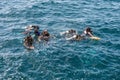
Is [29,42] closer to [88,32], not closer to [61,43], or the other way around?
[61,43]

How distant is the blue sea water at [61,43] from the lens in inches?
1158

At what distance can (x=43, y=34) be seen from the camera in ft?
115

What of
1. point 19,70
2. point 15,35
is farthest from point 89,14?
point 19,70

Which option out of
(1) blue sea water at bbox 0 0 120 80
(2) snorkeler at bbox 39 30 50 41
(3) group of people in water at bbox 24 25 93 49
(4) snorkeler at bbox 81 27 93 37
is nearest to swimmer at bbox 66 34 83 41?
(3) group of people in water at bbox 24 25 93 49

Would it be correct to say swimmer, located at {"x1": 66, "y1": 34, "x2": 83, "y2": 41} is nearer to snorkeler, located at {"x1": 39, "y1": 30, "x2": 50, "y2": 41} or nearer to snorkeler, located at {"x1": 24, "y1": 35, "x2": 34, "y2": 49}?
snorkeler, located at {"x1": 39, "y1": 30, "x2": 50, "y2": 41}

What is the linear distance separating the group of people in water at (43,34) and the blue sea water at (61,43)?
73 centimetres

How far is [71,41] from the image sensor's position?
35.6m

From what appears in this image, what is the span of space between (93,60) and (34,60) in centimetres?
674

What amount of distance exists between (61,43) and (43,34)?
256 cm

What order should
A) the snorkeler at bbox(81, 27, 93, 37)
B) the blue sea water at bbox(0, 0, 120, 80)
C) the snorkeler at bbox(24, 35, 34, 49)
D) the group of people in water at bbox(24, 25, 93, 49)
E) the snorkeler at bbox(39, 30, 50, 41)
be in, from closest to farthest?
the blue sea water at bbox(0, 0, 120, 80) → the snorkeler at bbox(24, 35, 34, 49) → the group of people in water at bbox(24, 25, 93, 49) → the snorkeler at bbox(39, 30, 50, 41) → the snorkeler at bbox(81, 27, 93, 37)

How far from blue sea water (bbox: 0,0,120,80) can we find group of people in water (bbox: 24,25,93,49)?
73cm

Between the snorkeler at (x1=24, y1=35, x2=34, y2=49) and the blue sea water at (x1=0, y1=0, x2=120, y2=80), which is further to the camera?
the snorkeler at (x1=24, y1=35, x2=34, y2=49)

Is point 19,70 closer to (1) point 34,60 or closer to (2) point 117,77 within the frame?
(1) point 34,60

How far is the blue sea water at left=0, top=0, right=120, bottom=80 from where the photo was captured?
29406 mm
